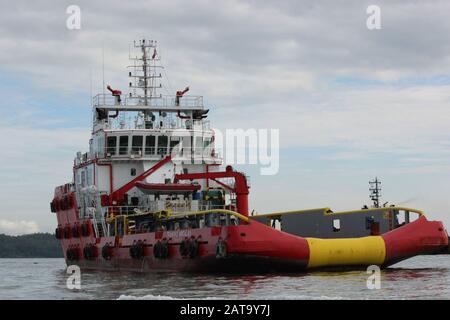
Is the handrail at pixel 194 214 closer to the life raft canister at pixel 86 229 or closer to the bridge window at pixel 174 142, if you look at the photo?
the life raft canister at pixel 86 229

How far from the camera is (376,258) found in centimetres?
3216

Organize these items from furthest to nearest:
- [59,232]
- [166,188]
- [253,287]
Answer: [59,232] → [166,188] → [253,287]

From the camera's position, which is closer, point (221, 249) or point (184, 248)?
point (221, 249)

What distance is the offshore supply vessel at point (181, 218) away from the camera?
3086 centimetres

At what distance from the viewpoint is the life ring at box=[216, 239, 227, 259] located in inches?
1183

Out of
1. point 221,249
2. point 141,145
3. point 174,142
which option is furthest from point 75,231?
point 221,249

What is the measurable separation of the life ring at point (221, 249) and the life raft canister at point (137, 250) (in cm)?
640

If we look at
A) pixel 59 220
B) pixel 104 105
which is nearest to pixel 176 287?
pixel 104 105

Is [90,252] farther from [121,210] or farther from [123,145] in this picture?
[123,145]

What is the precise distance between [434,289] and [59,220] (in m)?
29.2

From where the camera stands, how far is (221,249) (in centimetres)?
A: 3020

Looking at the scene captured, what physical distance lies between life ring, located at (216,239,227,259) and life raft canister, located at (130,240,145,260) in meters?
6.40

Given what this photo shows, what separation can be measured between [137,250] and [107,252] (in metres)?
4.04
